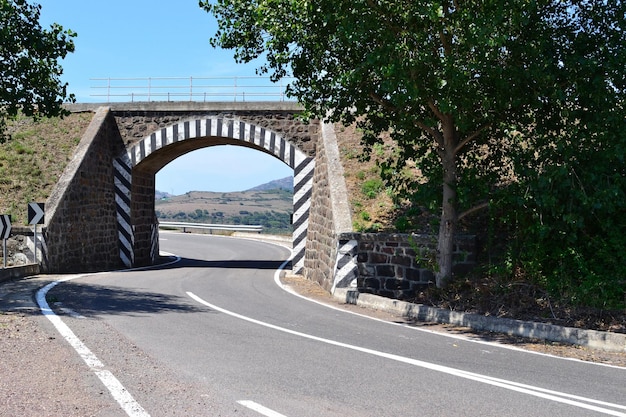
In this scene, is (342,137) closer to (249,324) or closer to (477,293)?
(477,293)

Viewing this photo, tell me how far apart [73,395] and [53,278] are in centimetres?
1185

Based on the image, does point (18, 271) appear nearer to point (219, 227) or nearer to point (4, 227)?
point (4, 227)

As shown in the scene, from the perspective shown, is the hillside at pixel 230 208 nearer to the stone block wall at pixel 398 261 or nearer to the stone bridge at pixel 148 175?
the stone bridge at pixel 148 175

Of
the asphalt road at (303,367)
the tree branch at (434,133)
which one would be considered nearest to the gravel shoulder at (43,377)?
the asphalt road at (303,367)

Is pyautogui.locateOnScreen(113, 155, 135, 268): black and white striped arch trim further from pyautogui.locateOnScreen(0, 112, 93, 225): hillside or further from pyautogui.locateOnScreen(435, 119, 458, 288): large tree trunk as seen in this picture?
pyautogui.locateOnScreen(435, 119, 458, 288): large tree trunk

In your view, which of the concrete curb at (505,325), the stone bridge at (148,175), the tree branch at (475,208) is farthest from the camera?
the stone bridge at (148,175)

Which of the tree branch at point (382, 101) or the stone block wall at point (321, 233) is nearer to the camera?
the tree branch at point (382, 101)

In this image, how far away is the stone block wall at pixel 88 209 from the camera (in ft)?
61.9

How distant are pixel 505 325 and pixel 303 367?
4.43 m

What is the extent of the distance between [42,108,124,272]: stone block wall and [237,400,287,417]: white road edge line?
14491mm

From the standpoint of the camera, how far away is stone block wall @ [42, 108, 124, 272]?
61.9 feet

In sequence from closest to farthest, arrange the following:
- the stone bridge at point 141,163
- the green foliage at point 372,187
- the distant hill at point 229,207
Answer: the green foliage at point 372,187
the stone bridge at point 141,163
the distant hill at point 229,207

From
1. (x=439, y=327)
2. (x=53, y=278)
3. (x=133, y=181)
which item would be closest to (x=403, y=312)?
(x=439, y=327)

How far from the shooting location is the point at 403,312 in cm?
1170
